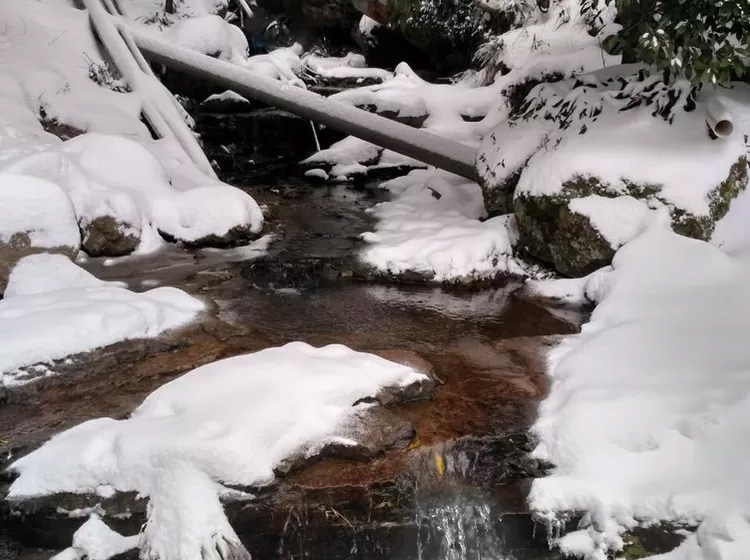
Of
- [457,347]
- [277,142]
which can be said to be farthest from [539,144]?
[277,142]

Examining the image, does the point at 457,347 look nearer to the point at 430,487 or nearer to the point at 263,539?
the point at 430,487

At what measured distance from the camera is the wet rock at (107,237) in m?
5.44

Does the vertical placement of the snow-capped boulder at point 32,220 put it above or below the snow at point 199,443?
below

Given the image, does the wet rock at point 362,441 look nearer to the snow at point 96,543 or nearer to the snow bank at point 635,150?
the snow at point 96,543

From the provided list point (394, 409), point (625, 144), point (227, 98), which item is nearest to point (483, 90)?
point (227, 98)

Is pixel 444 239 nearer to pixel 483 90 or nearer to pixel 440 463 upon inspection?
pixel 440 463

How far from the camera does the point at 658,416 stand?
9.85 ft

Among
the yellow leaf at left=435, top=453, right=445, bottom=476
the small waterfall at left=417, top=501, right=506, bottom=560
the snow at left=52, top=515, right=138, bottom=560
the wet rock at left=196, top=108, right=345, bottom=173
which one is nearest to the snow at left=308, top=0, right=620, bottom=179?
the wet rock at left=196, top=108, right=345, bottom=173

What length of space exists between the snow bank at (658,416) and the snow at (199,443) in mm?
Answer: 1066

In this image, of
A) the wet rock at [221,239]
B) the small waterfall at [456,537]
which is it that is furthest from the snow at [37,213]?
the small waterfall at [456,537]

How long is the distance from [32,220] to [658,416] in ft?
15.8

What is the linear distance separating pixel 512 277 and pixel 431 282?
754mm

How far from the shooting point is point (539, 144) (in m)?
5.84

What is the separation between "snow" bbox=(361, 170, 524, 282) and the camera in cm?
545
